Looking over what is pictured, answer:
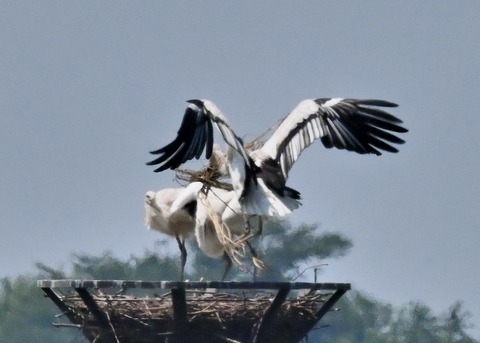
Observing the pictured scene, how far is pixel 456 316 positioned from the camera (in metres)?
30.6

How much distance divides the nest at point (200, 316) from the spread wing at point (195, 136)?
2.45 ft

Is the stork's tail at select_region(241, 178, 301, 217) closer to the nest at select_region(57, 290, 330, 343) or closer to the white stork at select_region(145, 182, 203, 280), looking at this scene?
the nest at select_region(57, 290, 330, 343)

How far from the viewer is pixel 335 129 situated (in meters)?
12.0

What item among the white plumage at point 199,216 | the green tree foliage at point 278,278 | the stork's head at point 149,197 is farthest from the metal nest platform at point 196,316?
the green tree foliage at point 278,278

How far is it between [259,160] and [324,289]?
3.94ft

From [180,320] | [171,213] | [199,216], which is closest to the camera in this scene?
[180,320]

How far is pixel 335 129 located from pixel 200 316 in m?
1.42

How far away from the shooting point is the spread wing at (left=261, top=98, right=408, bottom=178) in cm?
1190

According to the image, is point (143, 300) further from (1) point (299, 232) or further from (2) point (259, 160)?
(1) point (299, 232)

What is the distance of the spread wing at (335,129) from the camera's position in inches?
468

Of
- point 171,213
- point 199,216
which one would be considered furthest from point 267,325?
point 171,213

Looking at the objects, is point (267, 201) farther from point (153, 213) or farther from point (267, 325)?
point (153, 213)

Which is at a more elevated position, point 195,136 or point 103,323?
point 195,136

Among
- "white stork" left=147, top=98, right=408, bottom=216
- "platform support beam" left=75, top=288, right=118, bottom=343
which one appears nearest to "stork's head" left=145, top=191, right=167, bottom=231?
"white stork" left=147, top=98, right=408, bottom=216
